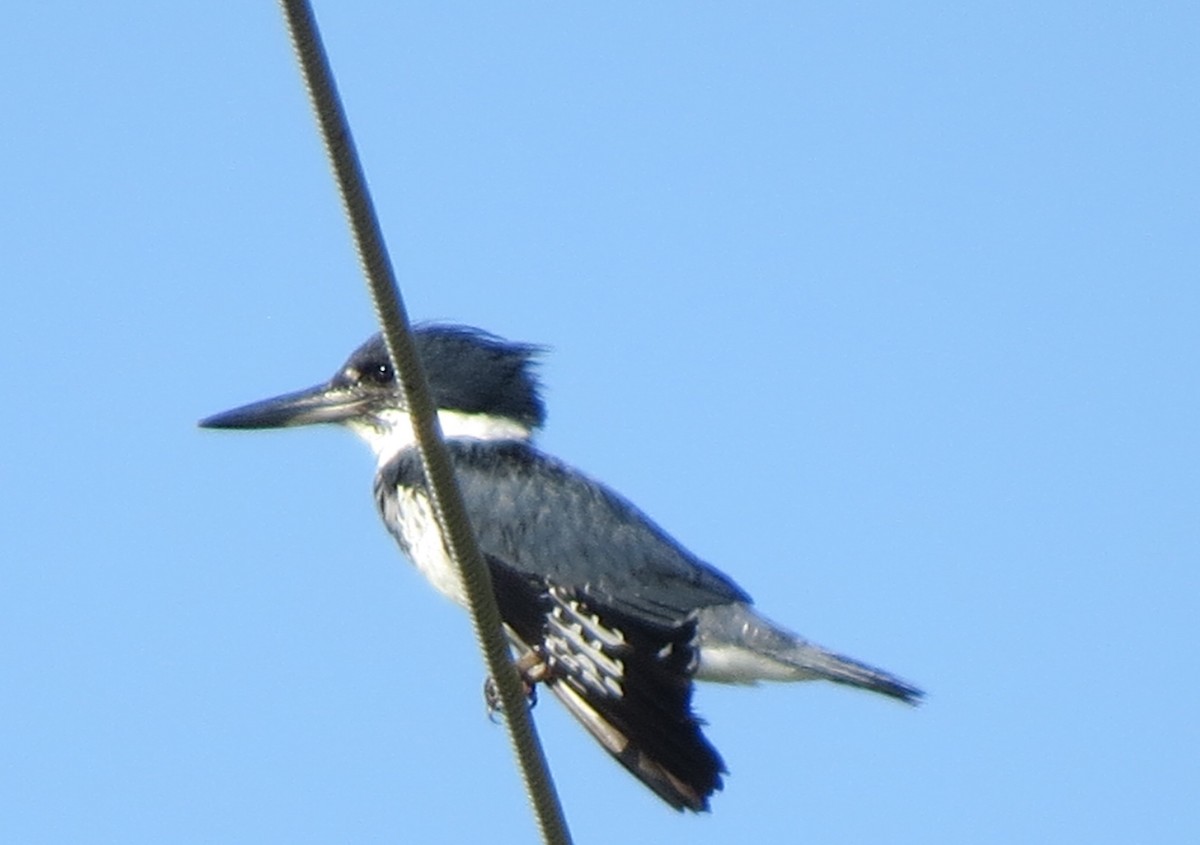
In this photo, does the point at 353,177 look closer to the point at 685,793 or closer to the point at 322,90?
the point at 322,90

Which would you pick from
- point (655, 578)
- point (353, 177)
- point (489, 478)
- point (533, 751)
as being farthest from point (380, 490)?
point (353, 177)

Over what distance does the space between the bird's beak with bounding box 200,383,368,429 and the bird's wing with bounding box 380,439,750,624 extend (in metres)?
0.45

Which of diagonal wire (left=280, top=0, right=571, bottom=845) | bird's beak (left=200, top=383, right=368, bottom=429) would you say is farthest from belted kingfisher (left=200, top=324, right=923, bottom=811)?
diagonal wire (left=280, top=0, right=571, bottom=845)

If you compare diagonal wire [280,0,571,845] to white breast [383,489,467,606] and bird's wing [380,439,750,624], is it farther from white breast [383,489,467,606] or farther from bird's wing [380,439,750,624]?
white breast [383,489,467,606]

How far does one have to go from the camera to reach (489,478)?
481 centimetres

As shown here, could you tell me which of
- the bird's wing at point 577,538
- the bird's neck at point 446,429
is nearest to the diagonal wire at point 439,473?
the bird's wing at point 577,538

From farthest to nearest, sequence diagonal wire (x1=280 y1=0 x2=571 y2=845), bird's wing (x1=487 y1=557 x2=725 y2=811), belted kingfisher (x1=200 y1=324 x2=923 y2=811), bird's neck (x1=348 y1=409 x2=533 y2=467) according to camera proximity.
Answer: bird's neck (x1=348 y1=409 x2=533 y2=467) < belted kingfisher (x1=200 y1=324 x2=923 y2=811) < bird's wing (x1=487 y1=557 x2=725 y2=811) < diagonal wire (x1=280 y1=0 x2=571 y2=845)

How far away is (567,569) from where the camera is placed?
4547mm

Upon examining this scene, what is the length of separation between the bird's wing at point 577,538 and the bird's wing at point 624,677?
0.20 feet

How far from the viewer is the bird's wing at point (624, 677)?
3820 mm

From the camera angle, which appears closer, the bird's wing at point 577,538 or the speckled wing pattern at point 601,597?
the speckled wing pattern at point 601,597

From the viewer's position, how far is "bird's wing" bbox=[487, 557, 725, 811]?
3820 mm

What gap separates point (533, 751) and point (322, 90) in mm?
844

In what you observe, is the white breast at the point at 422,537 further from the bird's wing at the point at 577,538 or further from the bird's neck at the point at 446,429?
the bird's neck at the point at 446,429
